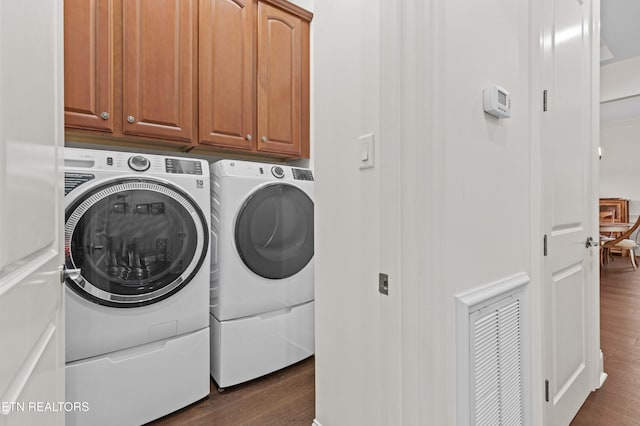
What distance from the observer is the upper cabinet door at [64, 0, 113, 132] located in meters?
1.40

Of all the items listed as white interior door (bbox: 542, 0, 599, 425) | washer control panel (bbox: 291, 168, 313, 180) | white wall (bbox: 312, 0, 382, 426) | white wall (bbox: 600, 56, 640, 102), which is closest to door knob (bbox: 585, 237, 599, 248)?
white interior door (bbox: 542, 0, 599, 425)

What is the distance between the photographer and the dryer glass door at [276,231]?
1.68m

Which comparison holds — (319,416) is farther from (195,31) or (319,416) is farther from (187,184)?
(195,31)

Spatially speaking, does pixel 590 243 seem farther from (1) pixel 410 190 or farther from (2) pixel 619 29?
(2) pixel 619 29

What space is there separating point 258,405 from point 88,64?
188cm

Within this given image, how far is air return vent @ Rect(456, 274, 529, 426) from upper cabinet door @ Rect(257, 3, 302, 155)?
5.22 ft

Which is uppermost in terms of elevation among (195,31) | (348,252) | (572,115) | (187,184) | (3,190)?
(195,31)

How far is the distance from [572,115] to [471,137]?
3.22 ft

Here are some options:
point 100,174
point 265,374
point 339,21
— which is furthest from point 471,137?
point 265,374

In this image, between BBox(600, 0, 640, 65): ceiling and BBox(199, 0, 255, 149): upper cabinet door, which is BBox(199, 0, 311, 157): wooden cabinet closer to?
BBox(199, 0, 255, 149): upper cabinet door

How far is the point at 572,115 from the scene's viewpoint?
148 cm

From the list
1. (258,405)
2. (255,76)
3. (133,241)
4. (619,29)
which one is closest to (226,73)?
(255,76)

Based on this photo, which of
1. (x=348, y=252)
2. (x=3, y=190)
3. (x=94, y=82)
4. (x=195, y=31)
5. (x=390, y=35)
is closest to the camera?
(x=3, y=190)

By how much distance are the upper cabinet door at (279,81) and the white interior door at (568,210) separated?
1.46 metres
